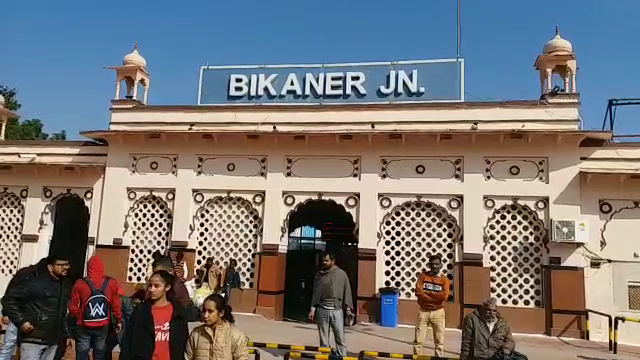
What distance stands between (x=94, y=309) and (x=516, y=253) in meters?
8.07

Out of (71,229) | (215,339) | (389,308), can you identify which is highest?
(71,229)

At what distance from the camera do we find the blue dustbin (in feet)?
32.5

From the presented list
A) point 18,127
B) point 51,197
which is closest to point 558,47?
point 51,197

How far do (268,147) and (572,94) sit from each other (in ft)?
21.2

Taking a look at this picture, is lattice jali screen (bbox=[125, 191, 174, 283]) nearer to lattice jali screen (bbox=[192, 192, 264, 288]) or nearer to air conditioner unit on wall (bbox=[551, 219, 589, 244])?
lattice jali screen (bbox=[192, 192, 264, 288])

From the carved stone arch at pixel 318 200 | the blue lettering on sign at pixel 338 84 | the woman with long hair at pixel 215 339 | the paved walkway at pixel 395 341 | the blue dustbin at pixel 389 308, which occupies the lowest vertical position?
the paved walkway at pixel 395 341

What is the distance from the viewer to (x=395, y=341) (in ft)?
27.7

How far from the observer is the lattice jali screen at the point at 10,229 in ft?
40.1

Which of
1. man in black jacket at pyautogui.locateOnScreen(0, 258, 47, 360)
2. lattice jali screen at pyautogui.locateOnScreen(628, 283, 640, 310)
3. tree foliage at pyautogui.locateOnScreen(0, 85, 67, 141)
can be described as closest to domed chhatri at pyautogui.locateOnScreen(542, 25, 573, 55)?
lattice jali screen at pyautogui.locateOnScreen(628, 283, 640, 310)

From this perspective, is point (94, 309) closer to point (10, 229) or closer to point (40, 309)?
point (40, 309)

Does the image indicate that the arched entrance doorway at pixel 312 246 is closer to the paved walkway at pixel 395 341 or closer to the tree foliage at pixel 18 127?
the paved walkway at pixel 395 341

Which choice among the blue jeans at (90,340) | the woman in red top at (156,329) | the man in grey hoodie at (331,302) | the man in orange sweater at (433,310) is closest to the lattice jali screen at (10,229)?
the blue jeans at (90,340)

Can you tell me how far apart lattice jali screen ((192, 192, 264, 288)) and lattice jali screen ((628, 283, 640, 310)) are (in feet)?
24.2

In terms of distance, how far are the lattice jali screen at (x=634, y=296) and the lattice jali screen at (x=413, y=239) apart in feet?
10.7
